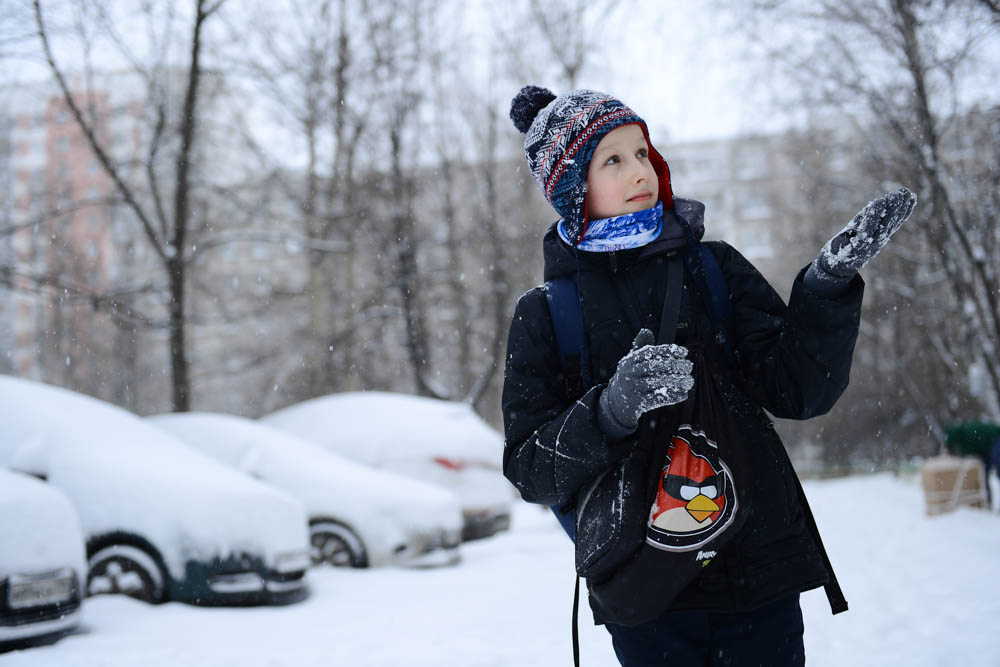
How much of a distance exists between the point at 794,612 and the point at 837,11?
9366mm

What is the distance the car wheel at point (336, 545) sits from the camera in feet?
24.8

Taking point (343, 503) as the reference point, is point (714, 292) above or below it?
above

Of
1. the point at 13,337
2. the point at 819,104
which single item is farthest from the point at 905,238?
the point at 13,337

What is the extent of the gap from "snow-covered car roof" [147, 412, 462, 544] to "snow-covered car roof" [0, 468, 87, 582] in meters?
2.58

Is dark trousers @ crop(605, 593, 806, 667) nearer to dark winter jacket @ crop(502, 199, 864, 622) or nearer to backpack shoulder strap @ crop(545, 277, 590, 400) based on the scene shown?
dark winter jacket @ crop(502, 199, 864, 622)

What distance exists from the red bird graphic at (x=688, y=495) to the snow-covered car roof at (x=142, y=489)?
495 centimetres

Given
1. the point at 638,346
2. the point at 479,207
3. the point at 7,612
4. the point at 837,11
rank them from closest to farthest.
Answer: the point at 638,346 → the point at 7,612 → the point at 837,11 → the point at 479,207

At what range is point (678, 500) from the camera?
1648 mm

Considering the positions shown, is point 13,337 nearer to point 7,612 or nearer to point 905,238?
point 905,238

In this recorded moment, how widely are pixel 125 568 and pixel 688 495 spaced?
17.0ft

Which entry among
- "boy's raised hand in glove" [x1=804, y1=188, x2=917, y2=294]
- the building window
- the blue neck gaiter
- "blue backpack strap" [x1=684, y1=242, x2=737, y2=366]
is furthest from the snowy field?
the building window

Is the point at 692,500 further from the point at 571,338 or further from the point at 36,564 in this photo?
the point at 36,564

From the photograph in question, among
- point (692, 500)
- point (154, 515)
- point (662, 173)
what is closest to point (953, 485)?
point (154, 515)

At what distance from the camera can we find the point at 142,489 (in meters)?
5.86
